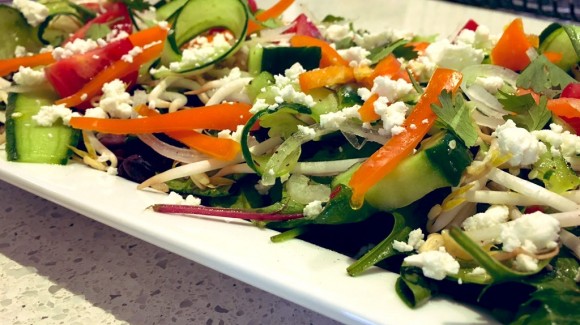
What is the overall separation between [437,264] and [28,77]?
4.03 ft

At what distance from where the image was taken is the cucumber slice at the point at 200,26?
63.0 inches

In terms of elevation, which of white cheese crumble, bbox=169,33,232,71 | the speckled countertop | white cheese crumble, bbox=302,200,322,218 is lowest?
the speckled countertop

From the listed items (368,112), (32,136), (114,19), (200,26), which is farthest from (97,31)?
(368,112)

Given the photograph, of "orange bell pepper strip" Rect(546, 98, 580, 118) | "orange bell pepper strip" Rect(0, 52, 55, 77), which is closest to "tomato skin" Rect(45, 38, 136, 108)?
"orange bell pepper strip" Rect(0, 52, 55, 77)

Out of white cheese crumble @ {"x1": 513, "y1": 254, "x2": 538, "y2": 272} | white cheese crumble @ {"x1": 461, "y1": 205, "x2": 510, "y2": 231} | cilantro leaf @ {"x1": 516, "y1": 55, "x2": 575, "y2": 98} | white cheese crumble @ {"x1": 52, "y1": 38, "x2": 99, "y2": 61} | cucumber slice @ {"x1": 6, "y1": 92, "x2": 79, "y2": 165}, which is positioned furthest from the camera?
white cheese crumble @ {"x1": 52, "y1": 38, "x2": 99, "y2": 61}

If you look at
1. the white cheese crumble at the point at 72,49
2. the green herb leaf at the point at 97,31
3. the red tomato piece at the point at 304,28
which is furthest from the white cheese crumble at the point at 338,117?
the green herb leaf at the point at 97,31

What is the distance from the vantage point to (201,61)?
5.26 feet

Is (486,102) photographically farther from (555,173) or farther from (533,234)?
(533,234)

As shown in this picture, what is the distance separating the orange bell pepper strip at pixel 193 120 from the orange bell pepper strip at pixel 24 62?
18.5 inches

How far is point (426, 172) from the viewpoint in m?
1.08

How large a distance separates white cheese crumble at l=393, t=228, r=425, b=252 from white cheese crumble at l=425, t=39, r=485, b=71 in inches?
21.5

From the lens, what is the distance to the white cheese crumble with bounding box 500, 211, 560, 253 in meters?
0.91

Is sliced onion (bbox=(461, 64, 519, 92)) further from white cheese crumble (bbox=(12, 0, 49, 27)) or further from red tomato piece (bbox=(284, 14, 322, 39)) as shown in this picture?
white cheese crumble (bbox=(12, 0, 49, 27))

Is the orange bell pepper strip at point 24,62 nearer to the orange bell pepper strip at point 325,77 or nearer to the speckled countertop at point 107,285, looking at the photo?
the speckled countertop at point 107,285
